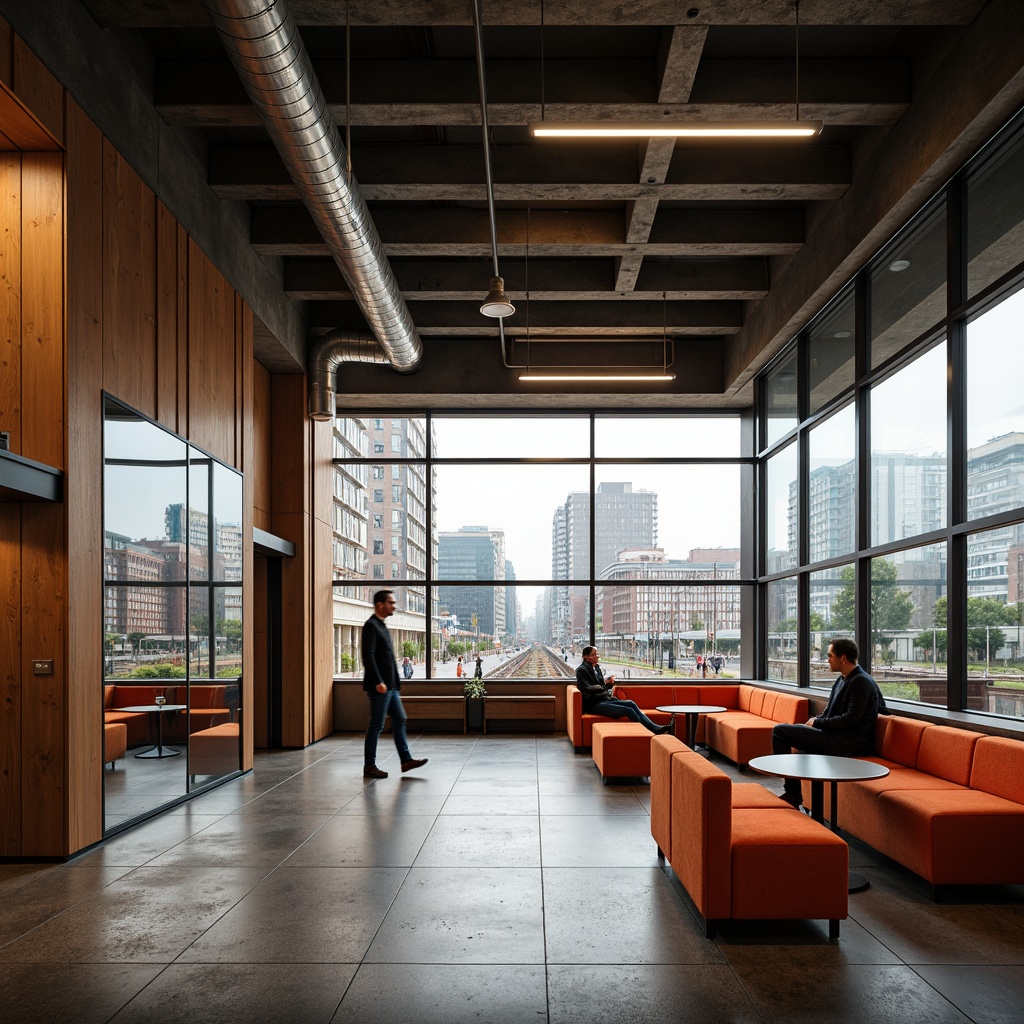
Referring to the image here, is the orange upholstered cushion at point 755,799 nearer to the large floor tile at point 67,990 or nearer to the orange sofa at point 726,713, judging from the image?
the large floor tile at point 67,990

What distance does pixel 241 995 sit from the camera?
3441 millimetres

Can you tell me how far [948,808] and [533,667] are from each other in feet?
25.7

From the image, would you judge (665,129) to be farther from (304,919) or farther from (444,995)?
(304,919)

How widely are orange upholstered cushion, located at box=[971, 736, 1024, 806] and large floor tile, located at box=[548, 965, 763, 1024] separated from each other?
7.26 ft

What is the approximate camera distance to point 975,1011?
3295mm

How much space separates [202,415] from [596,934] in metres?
5.07

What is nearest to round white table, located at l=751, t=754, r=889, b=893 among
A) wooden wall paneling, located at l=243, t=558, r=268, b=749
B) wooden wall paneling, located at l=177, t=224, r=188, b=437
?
wooden wall paneling, located at l=177, t=224, r=188, b=437

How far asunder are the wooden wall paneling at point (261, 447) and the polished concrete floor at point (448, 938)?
14.2 feet

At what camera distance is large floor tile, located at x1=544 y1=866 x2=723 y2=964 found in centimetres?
383

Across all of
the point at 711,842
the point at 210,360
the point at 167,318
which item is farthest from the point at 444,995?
the point at 210,360

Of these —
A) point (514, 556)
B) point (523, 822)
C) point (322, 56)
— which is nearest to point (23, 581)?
point (523, 822)

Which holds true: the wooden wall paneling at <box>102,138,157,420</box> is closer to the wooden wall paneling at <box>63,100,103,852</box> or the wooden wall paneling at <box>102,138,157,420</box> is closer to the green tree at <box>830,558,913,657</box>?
the wooden wall paneling at <box>63,100,103,852</box>

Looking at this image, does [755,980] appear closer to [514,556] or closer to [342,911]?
[342,911]

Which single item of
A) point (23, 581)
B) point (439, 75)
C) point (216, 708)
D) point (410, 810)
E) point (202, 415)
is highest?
point (439, 75)
